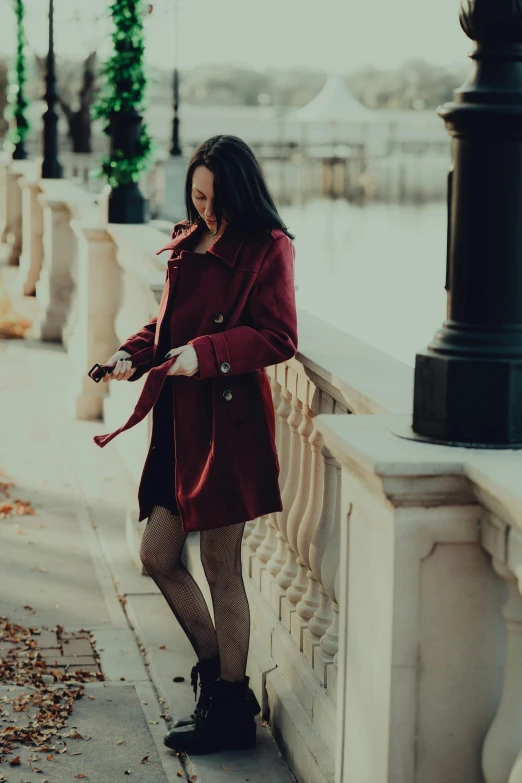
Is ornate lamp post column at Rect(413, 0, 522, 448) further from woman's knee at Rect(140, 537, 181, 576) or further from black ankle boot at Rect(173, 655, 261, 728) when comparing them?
black ankle boot at Rect(173, 655, 261, 728)

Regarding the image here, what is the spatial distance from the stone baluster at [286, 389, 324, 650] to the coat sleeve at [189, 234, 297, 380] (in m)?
0.32

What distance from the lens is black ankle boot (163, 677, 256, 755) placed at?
4.25 meters

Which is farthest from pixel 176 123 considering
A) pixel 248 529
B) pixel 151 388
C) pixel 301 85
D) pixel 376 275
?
pixel 301 85

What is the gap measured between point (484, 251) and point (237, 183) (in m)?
1.42

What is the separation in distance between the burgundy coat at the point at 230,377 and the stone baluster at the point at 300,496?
0.65 feet

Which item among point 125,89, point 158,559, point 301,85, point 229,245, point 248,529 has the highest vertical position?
point 301,85

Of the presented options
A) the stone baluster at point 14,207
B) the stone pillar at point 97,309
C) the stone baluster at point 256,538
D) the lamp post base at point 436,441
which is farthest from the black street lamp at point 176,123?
the lamp post base at point 436,441

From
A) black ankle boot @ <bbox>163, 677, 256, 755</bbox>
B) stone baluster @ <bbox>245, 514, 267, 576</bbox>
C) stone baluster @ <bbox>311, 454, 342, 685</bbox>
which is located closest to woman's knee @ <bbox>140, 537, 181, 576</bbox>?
black ankle boot @ <bbox>163, 677, 256, 755</bbox>

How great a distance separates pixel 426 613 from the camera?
8.91 ft

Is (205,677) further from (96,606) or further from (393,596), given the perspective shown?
(393,596)

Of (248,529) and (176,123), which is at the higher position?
(176,123)

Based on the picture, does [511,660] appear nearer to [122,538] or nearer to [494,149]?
[494,149]

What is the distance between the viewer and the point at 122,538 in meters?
6.86

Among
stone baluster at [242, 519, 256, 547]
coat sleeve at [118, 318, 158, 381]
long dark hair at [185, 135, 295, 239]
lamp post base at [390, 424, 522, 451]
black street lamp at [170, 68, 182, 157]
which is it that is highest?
black street lamp at [170, 68, 182, 157]
